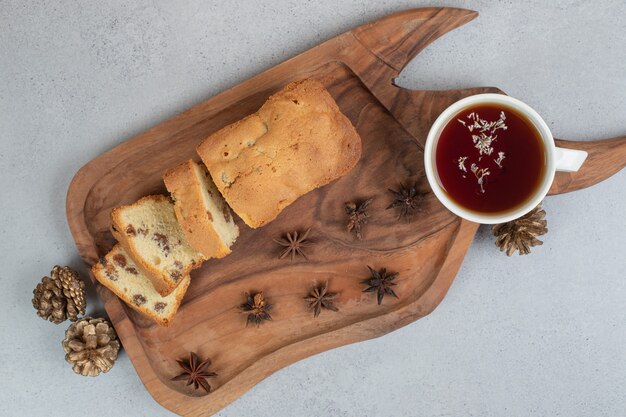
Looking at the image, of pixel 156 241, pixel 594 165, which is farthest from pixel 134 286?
pixel 594 165

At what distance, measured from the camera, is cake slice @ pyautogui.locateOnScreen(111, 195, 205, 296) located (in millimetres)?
1931

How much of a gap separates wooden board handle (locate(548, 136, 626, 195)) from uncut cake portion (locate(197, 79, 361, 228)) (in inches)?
32.6

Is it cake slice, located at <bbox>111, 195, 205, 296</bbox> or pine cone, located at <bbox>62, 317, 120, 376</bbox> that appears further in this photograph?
pine cone, located at <bbox>62, 317, 120, 376</bbox>

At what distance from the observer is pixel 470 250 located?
221cm

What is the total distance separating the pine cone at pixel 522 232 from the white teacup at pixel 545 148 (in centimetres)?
26

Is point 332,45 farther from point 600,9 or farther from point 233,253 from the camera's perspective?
point 600,9

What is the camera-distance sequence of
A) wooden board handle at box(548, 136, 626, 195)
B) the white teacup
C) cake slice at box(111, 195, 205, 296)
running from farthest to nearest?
wooden board handle at box(548, 136, 626, 195) < cake slice at box(111, 195, 205, 296) < the white teacup

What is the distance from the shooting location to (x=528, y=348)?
7.38ft

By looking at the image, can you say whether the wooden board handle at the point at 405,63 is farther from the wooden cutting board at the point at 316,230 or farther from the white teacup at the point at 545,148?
the white teacup at the point at 545,148

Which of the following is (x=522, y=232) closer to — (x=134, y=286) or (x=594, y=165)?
(x=594, y=165)

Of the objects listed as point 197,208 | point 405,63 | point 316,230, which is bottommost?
point 316,230

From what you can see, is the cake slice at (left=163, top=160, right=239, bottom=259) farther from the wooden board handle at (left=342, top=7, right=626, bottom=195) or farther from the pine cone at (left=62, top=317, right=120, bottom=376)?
the wooden board handle at (left=342, top=7, right=626, bottom=195)

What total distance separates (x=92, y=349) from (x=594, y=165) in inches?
80.5

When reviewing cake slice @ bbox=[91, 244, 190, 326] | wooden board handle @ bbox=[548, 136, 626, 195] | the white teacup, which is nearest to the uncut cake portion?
the white teacup
